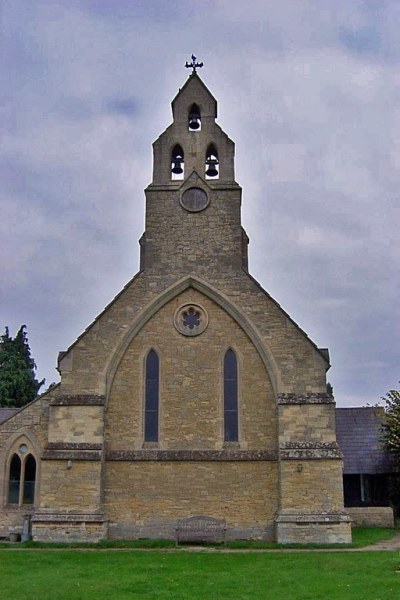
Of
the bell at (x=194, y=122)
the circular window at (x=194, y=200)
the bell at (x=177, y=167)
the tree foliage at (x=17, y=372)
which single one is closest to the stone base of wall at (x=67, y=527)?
the circular window at (x=194, y=200)

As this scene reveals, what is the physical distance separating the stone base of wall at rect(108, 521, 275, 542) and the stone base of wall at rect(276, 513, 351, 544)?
739 mm

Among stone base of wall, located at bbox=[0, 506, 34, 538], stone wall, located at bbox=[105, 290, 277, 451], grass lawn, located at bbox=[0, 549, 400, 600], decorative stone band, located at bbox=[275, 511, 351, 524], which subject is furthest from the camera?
stone wall, located at bbox=[105, 290, 277, 451]

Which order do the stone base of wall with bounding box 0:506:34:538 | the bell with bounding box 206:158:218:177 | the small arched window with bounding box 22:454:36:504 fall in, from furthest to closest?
1. the bell with bounding box 206:158:218:177
2. the small arched window with bounding box 22:454:36:504
3. the stone base of wall with bounding box 0:506:34:538

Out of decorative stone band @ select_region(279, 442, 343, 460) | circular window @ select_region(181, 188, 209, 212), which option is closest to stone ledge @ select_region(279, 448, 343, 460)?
decorative stone band @ select_region(279, 442, 343, 460)

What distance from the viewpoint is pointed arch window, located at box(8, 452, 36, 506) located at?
24364 mm

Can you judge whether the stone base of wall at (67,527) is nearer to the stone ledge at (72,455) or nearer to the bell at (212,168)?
the stone ledge at (72,455)

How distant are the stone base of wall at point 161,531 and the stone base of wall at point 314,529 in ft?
2.43

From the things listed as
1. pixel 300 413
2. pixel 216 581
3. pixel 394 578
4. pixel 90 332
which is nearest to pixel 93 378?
pixel 90 332

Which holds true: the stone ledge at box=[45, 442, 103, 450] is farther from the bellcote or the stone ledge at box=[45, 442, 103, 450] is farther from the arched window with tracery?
the bellcote

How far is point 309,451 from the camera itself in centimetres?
2259

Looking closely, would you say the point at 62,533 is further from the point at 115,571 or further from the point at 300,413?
the point at 300,413

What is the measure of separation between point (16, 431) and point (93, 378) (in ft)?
11.8

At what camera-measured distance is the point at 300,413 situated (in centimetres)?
2308

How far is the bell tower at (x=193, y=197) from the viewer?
25.5m
